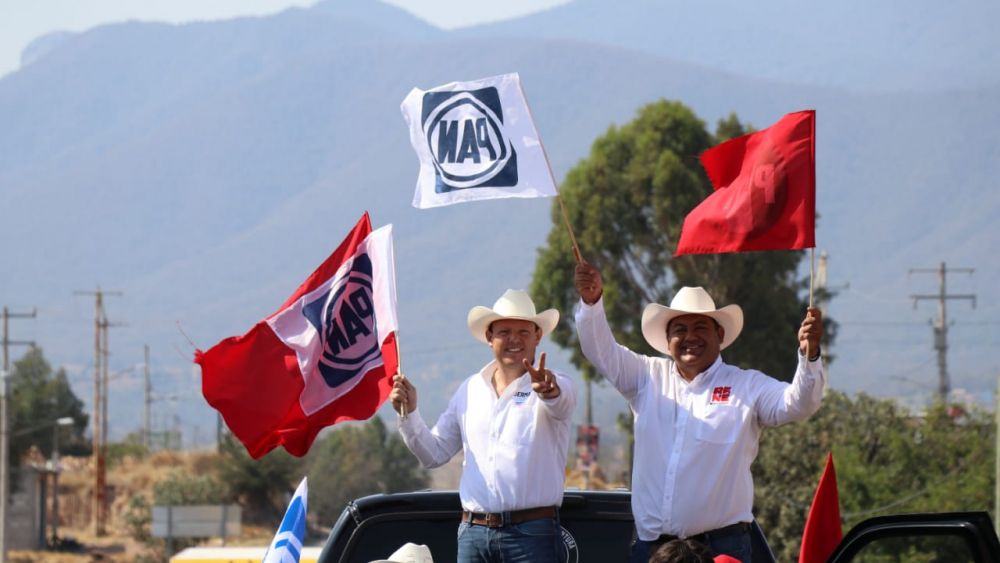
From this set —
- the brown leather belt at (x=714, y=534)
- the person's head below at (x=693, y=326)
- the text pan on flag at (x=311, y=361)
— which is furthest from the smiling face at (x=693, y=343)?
the text pan on flag at (x=311, y=361)

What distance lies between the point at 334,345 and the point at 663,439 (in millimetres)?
2300

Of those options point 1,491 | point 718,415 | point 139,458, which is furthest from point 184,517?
point 139,458

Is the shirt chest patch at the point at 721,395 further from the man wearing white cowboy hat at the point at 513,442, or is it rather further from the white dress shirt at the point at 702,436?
the man wearing white cowboy hat at the point at 513,442

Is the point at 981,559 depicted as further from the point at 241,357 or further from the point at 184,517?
the point at 184,517

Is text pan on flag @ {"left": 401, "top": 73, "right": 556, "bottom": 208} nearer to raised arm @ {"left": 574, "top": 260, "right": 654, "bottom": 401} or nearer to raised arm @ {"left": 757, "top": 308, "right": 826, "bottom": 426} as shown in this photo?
raised arm @ {"left": 574, "top": 260, "right": 654, "bottom": 401}

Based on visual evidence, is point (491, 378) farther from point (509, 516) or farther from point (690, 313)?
point (690, 313)

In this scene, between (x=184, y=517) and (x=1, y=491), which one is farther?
(x=1, y=491)

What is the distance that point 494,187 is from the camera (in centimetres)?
895

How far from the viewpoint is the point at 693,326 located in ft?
26.3

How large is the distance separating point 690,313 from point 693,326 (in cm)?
7

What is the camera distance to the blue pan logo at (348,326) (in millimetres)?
9461

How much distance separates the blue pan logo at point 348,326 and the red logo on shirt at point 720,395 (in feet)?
7.11

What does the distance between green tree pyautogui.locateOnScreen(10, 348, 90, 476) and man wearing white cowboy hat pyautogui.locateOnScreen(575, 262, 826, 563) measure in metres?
81.6

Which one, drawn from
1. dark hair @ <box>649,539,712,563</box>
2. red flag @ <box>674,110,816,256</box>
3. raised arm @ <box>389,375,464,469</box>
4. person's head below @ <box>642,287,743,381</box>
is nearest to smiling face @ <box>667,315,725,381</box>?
person's head below @ <box>642,287,743,381</box>
